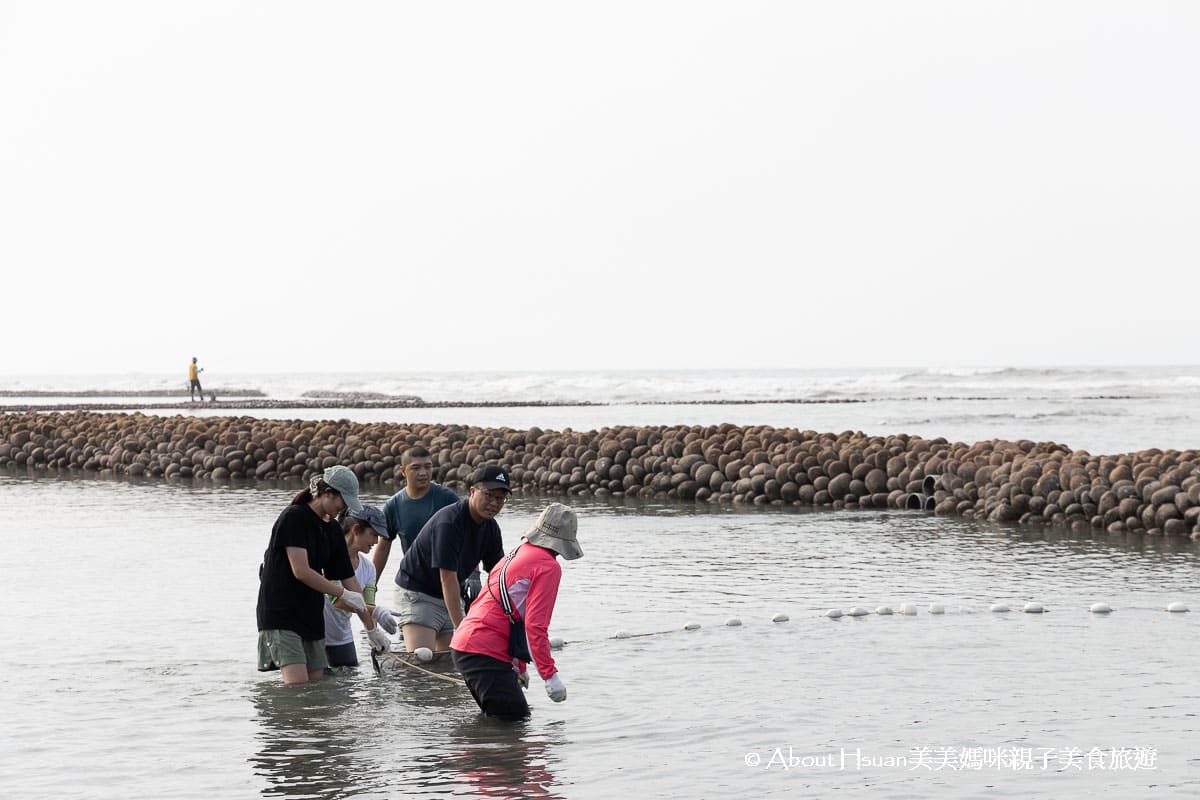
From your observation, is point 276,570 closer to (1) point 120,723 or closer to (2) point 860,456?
(1) point 120,723

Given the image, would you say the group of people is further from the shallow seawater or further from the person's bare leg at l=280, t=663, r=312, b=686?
the shallow seawater

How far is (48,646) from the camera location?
989cm

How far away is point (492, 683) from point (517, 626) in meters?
0.35

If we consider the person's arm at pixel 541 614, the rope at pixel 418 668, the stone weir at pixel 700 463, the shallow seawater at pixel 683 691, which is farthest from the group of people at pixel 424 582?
the stone weir at pixel 700 463

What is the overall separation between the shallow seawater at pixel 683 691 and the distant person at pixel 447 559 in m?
0.37

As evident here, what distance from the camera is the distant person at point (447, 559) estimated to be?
751 centimetres

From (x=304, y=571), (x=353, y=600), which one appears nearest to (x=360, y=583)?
(x=353, y=600)

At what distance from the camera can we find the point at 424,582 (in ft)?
27.7

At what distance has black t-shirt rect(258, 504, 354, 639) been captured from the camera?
773cm

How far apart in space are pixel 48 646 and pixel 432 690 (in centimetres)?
323

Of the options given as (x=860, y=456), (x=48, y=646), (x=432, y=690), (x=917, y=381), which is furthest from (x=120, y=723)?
(x=917, y=381)

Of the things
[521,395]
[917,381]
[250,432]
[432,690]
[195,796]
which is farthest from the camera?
[917,381]

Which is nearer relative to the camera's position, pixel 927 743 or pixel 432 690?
pixel 927 743

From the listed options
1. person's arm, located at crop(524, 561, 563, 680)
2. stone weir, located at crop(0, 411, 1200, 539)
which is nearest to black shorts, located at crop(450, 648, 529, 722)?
person's arm, located at crop(524, 561, 563, 680)
